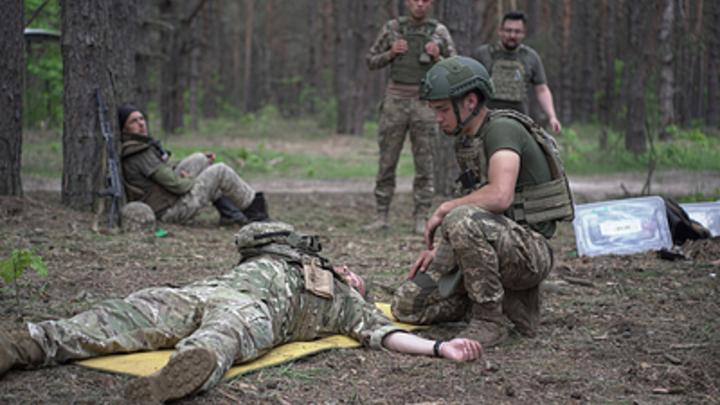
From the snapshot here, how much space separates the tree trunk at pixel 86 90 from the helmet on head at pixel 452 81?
13.7ft

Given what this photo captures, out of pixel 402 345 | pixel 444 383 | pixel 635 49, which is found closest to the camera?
pixel 444 383

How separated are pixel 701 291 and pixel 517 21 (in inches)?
128

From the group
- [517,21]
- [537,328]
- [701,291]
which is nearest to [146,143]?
[517,21]

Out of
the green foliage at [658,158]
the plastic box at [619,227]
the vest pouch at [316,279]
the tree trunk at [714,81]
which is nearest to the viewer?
the vest pouch at [316,279]

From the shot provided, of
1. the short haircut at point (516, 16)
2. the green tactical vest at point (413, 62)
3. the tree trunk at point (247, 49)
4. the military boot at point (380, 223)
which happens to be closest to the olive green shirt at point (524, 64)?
the short haircut at point (516, 16)

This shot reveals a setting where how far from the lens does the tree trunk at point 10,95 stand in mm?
5961

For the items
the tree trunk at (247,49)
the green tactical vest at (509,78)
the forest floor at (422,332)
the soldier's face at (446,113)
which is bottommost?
the forest floor at (422,332)

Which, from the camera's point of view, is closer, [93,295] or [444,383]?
[444,383]

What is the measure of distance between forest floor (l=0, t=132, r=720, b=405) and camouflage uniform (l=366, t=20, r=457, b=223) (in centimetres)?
70

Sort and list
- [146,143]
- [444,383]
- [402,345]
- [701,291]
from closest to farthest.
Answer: [444,383] → [402,345] → [701,291] → [146,143]

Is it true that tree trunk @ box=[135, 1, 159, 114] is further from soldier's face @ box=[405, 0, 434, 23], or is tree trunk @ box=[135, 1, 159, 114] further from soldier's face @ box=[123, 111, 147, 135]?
soldier's face @ box=[405, 0, 434, 23]

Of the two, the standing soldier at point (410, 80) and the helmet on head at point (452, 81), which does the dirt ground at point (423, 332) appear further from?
the helmet on head at point (452, 81)

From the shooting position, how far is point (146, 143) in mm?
6168

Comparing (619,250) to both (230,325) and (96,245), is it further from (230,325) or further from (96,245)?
(96,245)
